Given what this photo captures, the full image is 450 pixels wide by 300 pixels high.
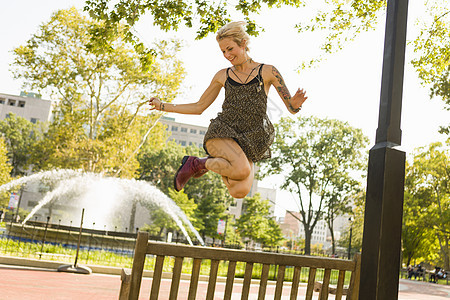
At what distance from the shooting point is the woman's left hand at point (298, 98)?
2.77m

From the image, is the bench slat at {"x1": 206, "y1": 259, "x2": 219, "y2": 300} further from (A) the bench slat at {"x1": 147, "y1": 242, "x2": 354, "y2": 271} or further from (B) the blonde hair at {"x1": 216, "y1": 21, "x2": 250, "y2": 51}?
(B) the blonde hair at {"x1": 216, "y1": 21, "x2": 250, "y2": 51}

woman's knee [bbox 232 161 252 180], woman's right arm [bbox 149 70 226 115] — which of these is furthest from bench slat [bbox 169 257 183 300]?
woman's right arm [bbox 149 70 226 115]

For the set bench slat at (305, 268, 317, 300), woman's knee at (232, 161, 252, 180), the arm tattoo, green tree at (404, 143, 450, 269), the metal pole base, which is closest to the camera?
woman's knee at (232, 161, 252, 180)

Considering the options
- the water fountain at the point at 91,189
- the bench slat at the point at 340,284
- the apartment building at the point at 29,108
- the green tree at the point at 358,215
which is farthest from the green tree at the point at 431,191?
the apartment building at the point at 29,108

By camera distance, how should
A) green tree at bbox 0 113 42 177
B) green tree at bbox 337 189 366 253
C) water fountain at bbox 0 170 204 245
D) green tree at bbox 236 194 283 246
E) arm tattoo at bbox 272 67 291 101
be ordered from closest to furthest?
arm tattoo at bbox 272 67 291 101 → water fountain at bbox 0 170 204 245 → green tree at bbox 337 189 366 253 → green tree at bbox 236 194 283 246 → green tree at bbox 0 113 42 177

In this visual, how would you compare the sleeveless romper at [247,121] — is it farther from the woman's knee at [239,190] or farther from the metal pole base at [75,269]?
the metal pole base at [75,269]

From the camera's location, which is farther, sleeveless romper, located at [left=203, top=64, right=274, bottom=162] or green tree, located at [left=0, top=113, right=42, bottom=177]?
green tree, located at [left=0, top=113, right=42, bottom=177]

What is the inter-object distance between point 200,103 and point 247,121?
1.60 feet

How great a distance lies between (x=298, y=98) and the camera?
2.77m

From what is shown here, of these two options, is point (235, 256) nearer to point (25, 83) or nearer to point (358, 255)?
point (358, 255)

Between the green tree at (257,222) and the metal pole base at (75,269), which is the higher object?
the green tree at (257,222)

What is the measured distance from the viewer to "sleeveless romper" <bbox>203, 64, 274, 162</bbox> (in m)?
2.76

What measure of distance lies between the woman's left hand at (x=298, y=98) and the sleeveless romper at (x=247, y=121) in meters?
0.19

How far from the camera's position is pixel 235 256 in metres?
2.97
